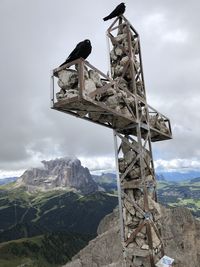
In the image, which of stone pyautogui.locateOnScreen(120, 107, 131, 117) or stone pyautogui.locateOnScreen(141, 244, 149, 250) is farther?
stone pyautogui.locateOnScreen(120, 107, 131, 117)

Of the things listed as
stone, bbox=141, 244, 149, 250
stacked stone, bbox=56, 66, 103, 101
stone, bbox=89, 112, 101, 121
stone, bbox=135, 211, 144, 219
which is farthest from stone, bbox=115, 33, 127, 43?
stone, bbox=141, 244, 149, 250

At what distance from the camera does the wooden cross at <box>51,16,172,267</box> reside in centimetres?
1288

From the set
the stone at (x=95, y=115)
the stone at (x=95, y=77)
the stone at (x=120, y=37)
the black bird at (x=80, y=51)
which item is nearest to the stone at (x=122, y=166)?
the stone at (x=95, y=115)

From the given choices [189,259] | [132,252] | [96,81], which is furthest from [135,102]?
[189,259]

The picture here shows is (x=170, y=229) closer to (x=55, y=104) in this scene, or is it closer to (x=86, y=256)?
(x=86, y=256)

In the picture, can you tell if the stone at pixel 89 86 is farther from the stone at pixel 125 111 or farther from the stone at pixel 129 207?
the stone at pixel 129 207

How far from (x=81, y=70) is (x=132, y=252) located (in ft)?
29.4

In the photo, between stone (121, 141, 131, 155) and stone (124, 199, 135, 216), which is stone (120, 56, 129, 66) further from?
stone (124, 199, 135, 216)

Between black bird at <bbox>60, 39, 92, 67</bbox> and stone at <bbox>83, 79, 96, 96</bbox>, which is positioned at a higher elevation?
black bird at <bbox>60, 39, 92, 67</bbox>

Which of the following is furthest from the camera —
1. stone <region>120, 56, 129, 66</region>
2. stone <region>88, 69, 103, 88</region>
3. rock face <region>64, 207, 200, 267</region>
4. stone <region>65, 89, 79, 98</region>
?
rock face <region>64, 207, 200, 267</region>

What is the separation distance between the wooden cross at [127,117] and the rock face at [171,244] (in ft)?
61.2

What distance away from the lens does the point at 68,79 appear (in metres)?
12.9

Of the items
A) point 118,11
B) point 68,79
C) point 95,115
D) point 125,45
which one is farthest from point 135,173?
point 118,11

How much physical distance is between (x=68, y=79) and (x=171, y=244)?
2914 cm
